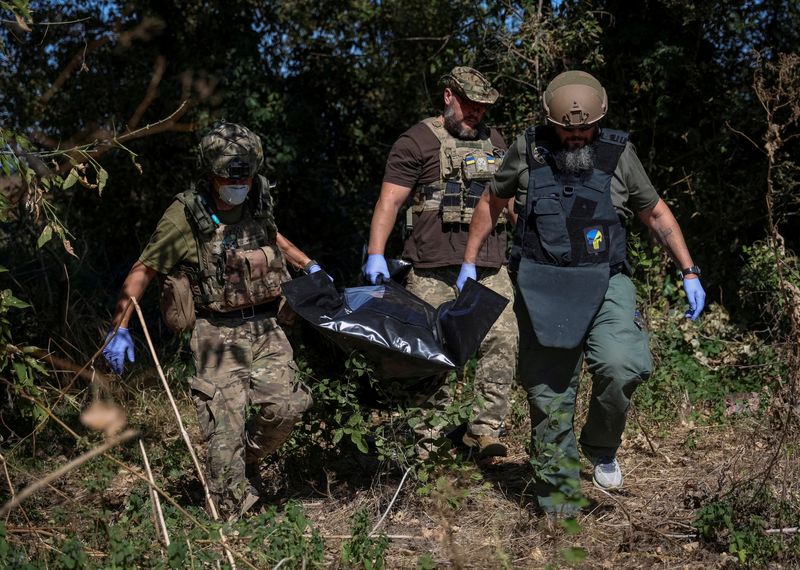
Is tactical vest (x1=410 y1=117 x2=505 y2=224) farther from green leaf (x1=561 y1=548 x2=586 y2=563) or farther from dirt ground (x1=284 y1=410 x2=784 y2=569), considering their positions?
green leaf (x1=561 y1=548 x2=586 y2=563)

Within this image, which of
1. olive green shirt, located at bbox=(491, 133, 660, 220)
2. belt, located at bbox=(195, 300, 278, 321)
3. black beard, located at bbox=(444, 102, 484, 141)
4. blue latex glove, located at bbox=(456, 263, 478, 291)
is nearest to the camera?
olive green shirt, located at bbox=(491, 133, 660, 220)

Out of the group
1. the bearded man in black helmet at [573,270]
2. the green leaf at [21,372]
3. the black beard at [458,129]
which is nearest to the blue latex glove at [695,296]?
the bearded man in black helmet at [573,270]

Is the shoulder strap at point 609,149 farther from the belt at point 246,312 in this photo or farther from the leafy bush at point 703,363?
the leafy bush at point 703,363

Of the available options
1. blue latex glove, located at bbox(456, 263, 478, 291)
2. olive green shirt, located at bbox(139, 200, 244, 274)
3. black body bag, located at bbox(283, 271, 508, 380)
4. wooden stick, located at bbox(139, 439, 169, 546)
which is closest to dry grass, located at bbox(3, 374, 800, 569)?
black body bag, located at bbox(283, 271, 508, 380)

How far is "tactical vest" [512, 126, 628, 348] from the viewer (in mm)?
4293

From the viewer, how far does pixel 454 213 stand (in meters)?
5.54

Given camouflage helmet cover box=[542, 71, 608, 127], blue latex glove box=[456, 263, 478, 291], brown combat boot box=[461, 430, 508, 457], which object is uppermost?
camouflage helmet cover box=[542, 71, 608, 127]

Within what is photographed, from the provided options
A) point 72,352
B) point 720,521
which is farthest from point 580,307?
point 72,352

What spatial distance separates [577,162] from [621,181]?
24 centimetres

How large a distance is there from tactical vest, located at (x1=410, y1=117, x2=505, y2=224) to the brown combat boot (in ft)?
3.94

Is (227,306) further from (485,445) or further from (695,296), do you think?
(695,296)

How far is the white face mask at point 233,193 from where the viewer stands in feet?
15.5

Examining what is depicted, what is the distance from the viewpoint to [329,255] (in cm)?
938

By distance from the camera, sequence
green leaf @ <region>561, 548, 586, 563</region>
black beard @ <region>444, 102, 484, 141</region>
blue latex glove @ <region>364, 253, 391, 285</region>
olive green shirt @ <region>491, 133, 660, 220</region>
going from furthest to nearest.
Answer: black beard @ <region>444, 102, 484, 141</region> → blue latex glove @ <region>364, 253, 391, 285</region> → olive green shirt @ <region>491, 133, 660, 220</region> → green leaf @ <region>561, 548, 586, 563</region>
